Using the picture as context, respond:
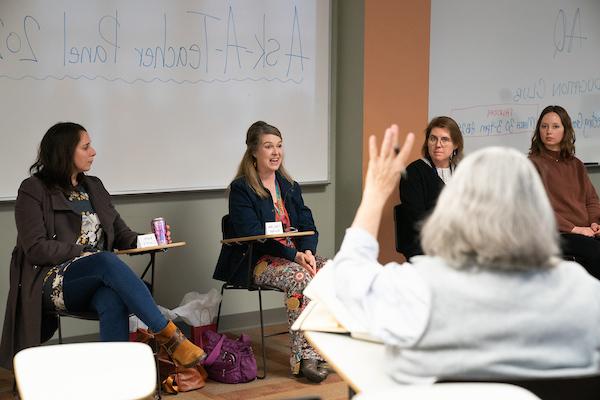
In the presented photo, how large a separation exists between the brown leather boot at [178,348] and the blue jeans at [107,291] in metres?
0.15

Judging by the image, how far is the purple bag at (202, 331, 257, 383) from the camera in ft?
13.9

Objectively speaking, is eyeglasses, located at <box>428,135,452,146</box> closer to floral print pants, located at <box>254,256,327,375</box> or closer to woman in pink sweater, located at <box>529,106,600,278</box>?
woman in pink sweater, located at <box>529,106,600,278</box>

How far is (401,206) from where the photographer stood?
16.4 ft

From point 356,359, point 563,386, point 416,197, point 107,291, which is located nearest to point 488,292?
point 563,386

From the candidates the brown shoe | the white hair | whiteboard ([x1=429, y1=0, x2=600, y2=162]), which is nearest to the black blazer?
whiteboard ([x1=429, y1=0, x2=600, y2=162])

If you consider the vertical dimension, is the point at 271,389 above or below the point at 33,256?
below

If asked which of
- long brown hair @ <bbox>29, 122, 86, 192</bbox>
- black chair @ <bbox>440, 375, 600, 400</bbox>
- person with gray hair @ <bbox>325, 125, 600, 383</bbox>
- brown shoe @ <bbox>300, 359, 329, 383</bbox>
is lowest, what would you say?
brown shoe @ <bbox>300, 359, 329, 383</bbox>

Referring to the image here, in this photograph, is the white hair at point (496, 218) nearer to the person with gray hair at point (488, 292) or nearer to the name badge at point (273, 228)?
the person with gray hair at point (488, 292)

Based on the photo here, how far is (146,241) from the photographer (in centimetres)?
396

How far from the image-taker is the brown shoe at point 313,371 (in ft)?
Answer: 13.8

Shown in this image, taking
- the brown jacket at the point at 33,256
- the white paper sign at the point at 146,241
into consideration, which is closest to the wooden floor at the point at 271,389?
the brown jacket at the point at 33,256

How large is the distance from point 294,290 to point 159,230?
779 mm

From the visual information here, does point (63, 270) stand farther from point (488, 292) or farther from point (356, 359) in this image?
point (488, 292)

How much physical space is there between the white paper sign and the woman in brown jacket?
18 centimetres
